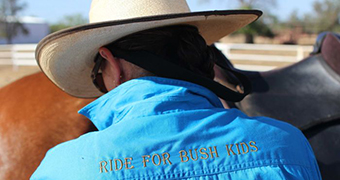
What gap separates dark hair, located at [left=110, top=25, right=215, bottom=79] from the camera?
86cm

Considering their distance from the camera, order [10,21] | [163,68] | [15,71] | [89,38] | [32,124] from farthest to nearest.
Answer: [10,21]
[15,71]
[32,124]
[89,38]
[163,68]

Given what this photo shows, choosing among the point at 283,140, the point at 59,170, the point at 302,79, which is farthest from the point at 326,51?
the point at 59,170

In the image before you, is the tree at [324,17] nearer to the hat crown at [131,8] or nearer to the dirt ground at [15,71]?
the dirt ground at [15,71]

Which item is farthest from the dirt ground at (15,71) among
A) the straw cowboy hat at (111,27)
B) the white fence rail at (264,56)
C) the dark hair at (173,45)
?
the dark hair at (173,45)

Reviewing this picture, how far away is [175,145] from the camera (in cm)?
71

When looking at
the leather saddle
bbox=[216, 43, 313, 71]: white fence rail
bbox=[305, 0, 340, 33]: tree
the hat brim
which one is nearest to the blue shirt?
the hat brim

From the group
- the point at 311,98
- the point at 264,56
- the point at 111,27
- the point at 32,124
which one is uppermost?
the point at 111,27

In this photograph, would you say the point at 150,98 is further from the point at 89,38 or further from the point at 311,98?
the point at 311,98

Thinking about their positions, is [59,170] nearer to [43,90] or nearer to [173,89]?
[173,89]

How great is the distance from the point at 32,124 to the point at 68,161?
0.84 metres

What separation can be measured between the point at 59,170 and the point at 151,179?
20cm

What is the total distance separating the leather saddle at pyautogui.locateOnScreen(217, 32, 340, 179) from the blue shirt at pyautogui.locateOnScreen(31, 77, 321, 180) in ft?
2.07

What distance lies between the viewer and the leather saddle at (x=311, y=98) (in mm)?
1357

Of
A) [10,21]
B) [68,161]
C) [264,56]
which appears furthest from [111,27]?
[10,21]
